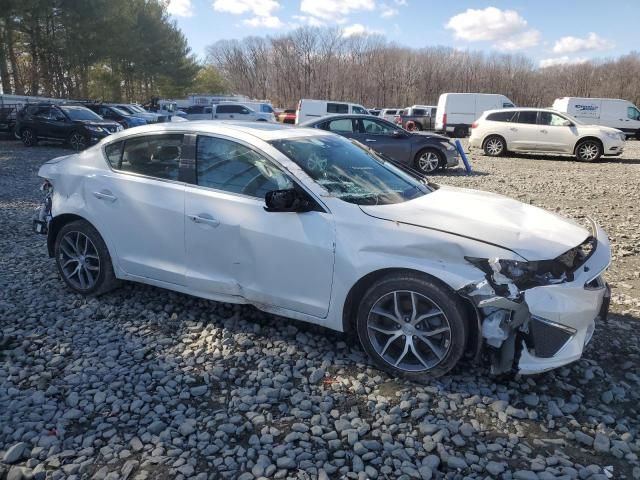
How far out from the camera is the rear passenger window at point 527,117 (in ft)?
54.5

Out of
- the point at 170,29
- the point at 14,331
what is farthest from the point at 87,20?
the point at 14,331

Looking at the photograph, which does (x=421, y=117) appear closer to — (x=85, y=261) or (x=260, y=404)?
(x=85, y=261)

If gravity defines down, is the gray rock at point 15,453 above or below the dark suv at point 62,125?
below

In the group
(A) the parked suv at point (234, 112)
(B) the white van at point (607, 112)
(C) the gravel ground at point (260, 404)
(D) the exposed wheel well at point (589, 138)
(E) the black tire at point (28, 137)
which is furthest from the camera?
(A) the parked suv at point (234, 112)

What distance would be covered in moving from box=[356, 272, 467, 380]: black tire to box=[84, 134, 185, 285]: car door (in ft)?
5.20

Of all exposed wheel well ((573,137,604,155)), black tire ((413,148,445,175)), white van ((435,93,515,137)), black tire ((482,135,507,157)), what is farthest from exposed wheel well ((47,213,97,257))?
white van ((435,93,515,137))

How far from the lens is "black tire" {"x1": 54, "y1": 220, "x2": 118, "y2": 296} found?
4328mm

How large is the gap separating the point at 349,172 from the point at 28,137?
64.5ft

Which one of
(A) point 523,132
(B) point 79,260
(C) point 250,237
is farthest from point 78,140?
(C) point 250,237

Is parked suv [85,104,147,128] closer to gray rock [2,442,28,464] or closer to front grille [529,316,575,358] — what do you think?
gray rock [2,442,28,464]

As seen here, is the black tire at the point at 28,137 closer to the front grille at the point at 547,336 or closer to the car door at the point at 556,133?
the car door at the point at 556,133

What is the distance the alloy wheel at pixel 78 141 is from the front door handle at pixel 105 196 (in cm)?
1544

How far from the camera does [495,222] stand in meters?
3.22

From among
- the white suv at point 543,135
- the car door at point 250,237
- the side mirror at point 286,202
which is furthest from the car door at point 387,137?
the side mirror at point 286,202
